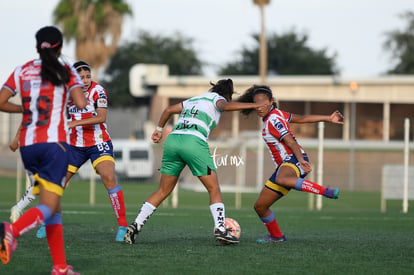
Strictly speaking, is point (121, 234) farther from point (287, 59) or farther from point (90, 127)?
point (287, 59)

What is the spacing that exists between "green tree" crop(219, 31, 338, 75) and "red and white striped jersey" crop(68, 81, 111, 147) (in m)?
56.0

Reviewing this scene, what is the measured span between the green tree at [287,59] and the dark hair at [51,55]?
59.4 metres

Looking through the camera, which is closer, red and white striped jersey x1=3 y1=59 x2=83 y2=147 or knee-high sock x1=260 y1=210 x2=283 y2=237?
red and white striped jersey x1=3 y1=59 x2=83 y2=147

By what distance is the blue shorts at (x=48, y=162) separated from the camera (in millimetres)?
6355

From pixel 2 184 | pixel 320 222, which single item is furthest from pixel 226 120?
pixel 320 222

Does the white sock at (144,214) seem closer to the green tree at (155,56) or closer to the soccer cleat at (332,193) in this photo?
the soccer cleat at (332,193)

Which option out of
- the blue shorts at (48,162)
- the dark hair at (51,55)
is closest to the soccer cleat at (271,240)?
the blue shorts at (48,162)

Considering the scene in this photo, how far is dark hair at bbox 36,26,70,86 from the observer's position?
21.1 feet

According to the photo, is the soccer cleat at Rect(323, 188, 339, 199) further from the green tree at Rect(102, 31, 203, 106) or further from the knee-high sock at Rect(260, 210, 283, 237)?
the green tree at Rect(102, 31, 203, 106)

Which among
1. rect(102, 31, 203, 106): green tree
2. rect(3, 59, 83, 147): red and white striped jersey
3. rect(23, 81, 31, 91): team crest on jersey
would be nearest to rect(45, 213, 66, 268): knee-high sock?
rect(3, 59, 83, 147): red and white striped jersey

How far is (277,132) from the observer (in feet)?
31.8

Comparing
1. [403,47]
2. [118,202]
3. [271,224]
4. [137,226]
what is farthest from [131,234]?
[403,47]

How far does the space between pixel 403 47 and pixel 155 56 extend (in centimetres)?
2038

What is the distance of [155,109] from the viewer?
46594 mm
